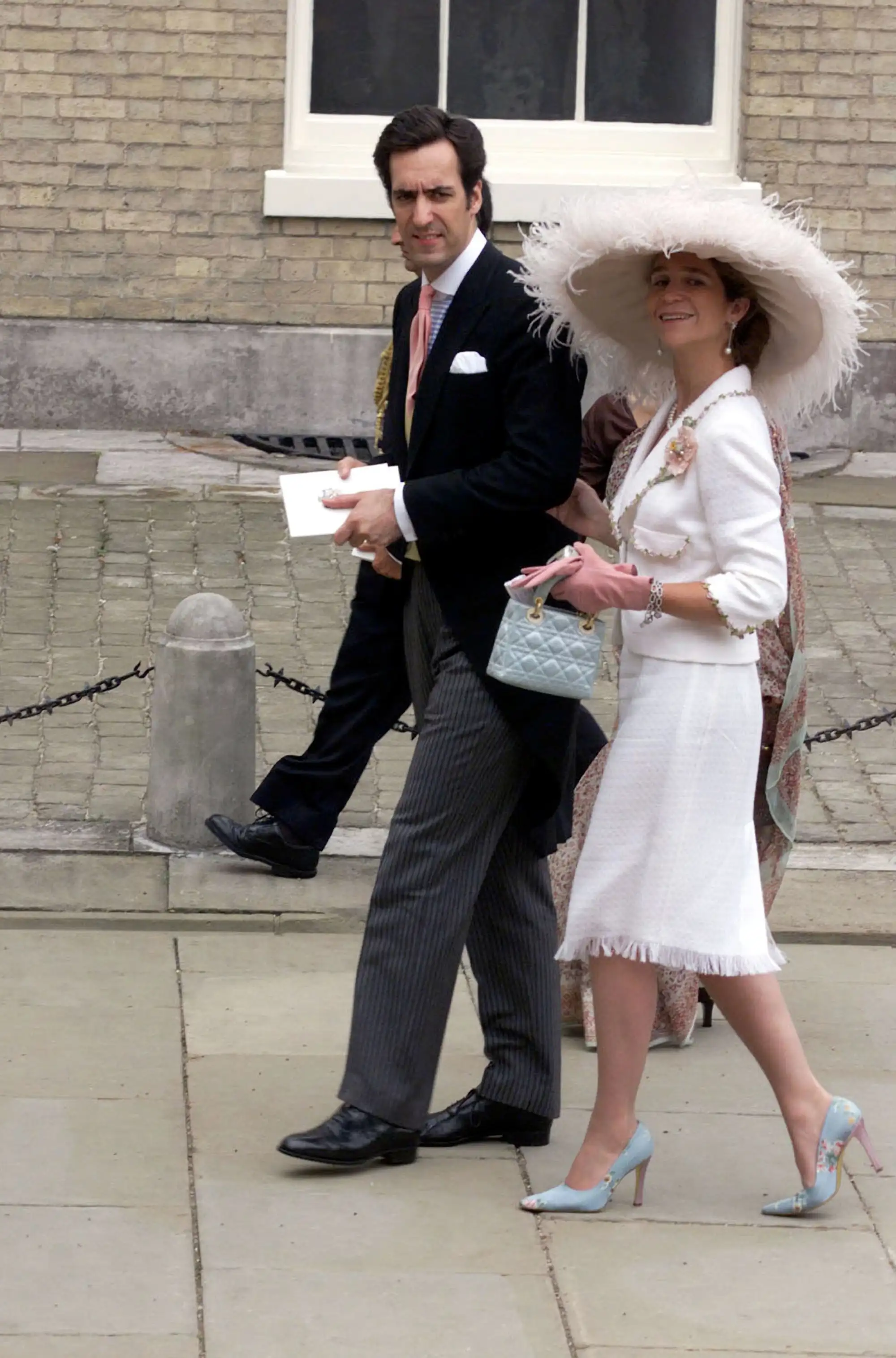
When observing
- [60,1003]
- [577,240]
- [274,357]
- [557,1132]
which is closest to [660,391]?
[577,240]

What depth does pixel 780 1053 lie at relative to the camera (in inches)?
158

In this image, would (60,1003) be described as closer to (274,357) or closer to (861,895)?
(861,895)

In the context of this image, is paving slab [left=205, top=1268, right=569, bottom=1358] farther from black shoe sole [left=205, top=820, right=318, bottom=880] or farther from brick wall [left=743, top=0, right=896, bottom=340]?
brick wall [left=743, top=0, right=896, bottom=340]

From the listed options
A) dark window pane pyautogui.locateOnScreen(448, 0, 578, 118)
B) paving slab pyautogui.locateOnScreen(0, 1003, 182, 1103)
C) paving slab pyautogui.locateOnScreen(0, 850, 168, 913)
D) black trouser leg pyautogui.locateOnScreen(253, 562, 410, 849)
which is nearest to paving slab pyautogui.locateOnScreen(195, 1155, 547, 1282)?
paving slab pyautogui.locateOnScreen(0, 1003, 182, 1103)

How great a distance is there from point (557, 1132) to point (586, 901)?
69cm

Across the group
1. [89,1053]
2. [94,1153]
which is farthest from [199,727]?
[94,1153]

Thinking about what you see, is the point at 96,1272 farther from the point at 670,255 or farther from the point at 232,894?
the point at 232,894

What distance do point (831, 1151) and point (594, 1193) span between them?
44cm

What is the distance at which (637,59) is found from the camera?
39.2 feet

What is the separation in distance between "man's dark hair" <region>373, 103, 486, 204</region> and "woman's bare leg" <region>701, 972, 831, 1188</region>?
61.9 inches

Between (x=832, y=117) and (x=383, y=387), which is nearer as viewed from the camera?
(x=383, y=387)

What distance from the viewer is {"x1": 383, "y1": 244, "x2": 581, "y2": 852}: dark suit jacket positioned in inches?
160

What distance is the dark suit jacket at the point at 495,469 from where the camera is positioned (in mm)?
4074

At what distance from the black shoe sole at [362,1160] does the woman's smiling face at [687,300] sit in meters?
1.62
